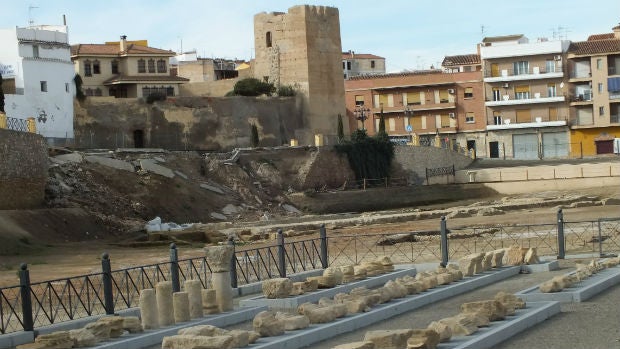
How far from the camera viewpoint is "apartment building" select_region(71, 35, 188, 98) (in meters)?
62.1

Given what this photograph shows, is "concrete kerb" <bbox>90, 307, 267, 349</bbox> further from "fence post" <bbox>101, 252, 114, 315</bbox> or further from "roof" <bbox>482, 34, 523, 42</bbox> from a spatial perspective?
"roof" <bbox>482, 34, 523, 42</bbox>

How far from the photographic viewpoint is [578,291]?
15.3 meters

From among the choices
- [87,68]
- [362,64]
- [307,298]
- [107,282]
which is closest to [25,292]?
[107,282]

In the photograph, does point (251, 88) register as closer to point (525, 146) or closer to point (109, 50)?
point (109, 50)

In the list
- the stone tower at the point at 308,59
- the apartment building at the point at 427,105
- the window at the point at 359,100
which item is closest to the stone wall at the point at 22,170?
the stone tower at the point at 308,59

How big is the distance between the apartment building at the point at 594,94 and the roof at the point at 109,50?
80.0ft

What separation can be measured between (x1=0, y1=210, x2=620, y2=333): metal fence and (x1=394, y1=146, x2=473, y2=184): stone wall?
→ 30856 millimetres

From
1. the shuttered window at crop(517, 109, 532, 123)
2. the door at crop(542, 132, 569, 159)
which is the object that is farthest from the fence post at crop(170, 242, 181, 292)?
the shuttered window at crop(517, 109, 532, 123)

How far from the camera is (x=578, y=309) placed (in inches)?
573

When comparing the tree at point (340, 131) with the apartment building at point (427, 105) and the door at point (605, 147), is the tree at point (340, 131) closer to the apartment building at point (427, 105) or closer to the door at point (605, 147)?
the apartment building at point (427, 105)

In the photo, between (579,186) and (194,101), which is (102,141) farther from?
(579,186)

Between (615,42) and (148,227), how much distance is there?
124ft

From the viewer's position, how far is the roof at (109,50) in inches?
2451

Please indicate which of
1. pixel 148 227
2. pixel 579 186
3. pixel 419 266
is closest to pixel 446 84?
pixel 579 186
